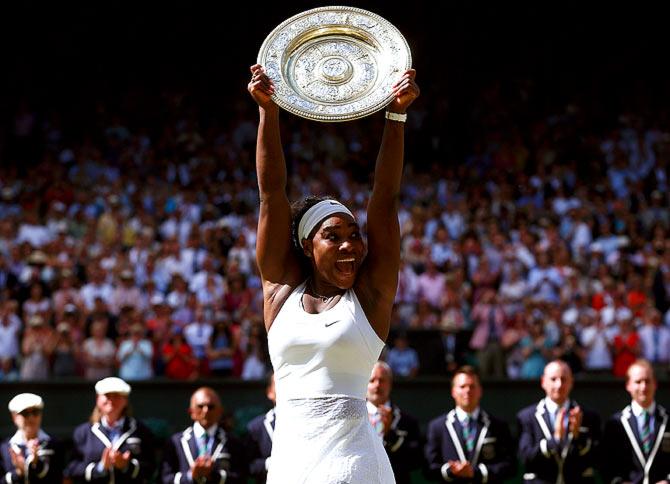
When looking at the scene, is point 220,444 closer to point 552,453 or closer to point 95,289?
point 552,453

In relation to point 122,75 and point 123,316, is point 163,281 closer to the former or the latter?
point 123,316

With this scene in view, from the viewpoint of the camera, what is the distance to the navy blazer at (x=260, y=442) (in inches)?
336

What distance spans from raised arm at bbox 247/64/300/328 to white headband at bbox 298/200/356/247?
0.15ft

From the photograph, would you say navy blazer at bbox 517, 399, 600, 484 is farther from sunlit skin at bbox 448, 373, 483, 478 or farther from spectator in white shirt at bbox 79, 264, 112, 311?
spectator in white shirt at bbox 79, 264, 112, 311

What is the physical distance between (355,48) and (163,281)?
9376 mm

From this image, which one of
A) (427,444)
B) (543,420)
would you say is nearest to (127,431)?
(427,444)

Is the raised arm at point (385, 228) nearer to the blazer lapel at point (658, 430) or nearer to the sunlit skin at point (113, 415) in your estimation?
the sunlit skin at point (113, 415)

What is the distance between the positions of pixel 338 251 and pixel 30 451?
4.88 meters

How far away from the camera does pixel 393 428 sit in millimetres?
8484

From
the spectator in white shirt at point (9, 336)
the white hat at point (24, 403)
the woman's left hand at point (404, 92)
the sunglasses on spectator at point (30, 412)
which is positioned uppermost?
the spectator in white shirt at point (9, 336)

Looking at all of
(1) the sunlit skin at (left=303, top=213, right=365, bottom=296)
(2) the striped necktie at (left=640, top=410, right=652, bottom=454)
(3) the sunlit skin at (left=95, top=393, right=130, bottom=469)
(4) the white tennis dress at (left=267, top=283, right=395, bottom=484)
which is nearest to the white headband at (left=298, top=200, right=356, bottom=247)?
(1) the sunlit skin at (left=303, top=213, right=365, bottom=296)

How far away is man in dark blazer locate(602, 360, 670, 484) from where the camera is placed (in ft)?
27.1

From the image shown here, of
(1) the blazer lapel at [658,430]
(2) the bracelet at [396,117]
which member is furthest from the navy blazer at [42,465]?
(2) the bracelet at [396,117]

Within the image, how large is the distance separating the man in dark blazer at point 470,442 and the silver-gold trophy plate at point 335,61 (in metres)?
4.38
